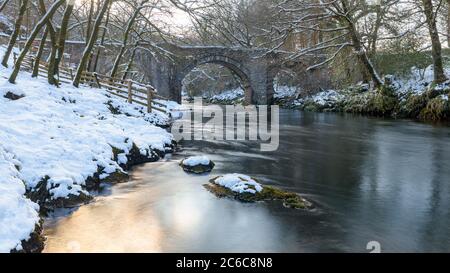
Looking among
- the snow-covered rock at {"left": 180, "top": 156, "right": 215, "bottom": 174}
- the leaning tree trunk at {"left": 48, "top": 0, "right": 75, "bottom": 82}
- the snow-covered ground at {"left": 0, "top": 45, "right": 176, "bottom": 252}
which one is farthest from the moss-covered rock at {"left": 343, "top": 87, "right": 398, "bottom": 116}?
the leaning tree trunk at {"left": 48, "top": 0, "right": 75, "bottom": 82}

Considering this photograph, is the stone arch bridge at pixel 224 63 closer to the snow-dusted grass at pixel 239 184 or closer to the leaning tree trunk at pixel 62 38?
the leaning tree trunk at pixel 62 38

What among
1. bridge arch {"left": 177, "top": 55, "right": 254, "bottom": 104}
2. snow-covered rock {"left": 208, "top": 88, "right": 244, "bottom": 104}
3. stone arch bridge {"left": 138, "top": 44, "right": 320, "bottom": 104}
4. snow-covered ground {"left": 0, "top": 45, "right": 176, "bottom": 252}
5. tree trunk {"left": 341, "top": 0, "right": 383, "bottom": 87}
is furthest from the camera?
snow-covered rock {"left": 208, "top": 88, "right": 244, "bottom": 104}

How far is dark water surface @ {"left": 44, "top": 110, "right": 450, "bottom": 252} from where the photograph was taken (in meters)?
5.28

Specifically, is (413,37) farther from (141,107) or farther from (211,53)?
(211,53)

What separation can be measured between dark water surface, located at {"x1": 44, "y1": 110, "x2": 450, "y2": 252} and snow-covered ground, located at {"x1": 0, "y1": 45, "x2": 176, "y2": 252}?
0.58 m

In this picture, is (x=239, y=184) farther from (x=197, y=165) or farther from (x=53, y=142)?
(x=53, y=142)

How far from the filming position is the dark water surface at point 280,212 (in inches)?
208

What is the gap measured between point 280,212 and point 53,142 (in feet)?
16.6

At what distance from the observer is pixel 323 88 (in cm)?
3269

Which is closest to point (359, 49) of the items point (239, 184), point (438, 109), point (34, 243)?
point (438, 109)

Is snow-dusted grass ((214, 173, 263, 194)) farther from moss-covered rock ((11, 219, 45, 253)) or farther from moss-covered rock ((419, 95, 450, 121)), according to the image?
moss-covered rock ((419, 95, 450, 121))
